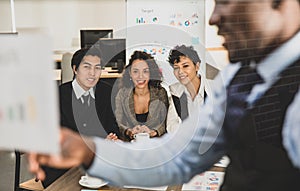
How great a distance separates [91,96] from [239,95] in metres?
0.31

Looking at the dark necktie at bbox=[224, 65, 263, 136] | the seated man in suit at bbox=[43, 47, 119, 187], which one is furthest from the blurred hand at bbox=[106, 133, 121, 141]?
the dark necktie at bbox=[224, 65, 263, 136]

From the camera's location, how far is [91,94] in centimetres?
81

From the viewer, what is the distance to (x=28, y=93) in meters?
0.52

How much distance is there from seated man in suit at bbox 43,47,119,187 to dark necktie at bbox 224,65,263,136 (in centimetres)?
25

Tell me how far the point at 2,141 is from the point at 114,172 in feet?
0.93

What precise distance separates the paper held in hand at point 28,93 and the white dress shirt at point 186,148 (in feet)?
0.73

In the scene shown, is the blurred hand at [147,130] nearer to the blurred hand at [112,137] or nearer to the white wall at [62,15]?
the blurred hand at [112,137]

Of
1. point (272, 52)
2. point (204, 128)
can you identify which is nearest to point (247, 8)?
point (272, 52)

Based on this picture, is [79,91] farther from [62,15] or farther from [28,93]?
[28,93]

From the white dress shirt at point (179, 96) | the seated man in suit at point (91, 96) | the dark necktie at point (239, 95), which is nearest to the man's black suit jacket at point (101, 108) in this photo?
the seated man in suit at point (91, 96)

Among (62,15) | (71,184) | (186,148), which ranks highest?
(62,15)

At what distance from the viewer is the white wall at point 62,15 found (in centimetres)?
62

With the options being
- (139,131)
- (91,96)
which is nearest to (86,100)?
(91,96)

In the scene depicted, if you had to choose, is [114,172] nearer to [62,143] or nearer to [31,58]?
[62,143]
